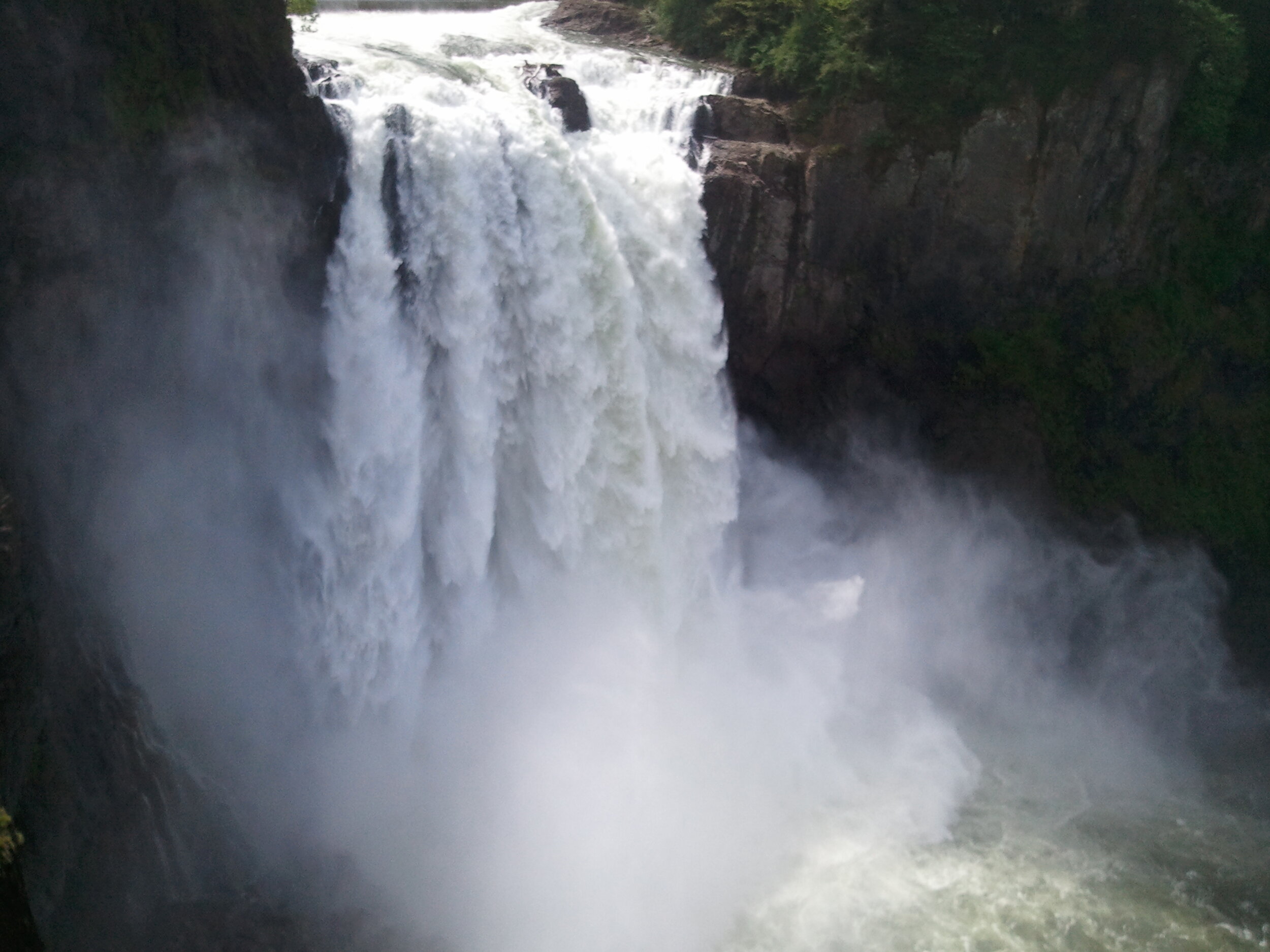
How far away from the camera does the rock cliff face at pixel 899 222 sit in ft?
64.6

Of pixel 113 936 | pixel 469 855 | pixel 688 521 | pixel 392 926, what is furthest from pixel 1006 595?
pixel 113 936

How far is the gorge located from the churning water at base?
0.24 ft

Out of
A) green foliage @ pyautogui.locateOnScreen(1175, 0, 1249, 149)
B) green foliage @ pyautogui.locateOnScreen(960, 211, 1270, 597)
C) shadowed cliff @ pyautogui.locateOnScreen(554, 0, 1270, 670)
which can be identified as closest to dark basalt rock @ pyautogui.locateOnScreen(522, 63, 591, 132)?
shadowed cliff @ pyautogui.locateOnScreen(554, 0, 1270, 670)

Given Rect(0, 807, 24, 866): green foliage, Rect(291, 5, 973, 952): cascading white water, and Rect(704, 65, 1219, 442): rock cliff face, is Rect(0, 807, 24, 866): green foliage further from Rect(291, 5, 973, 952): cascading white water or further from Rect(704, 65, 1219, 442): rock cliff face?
Rect(704, 65, 1219, 442): rock cliff face

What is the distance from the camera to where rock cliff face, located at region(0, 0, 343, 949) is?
34.9ft

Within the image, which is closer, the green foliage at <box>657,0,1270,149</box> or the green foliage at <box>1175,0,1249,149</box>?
the green foliage at <box>657,0,1270,149</box>

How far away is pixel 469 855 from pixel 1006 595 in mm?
11779

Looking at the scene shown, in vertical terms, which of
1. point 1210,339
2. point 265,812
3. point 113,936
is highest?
point 1210,339

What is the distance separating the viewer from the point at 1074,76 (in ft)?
66.9

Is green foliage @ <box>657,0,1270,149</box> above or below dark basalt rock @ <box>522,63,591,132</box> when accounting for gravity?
above

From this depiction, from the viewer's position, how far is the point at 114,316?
1290cm

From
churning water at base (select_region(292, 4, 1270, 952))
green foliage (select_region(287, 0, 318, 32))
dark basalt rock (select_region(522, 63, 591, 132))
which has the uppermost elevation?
green foliage (select_region(287, 0, 318, 32))

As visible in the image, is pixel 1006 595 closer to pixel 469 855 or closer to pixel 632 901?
pixel 632 901

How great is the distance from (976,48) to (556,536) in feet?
40.3
